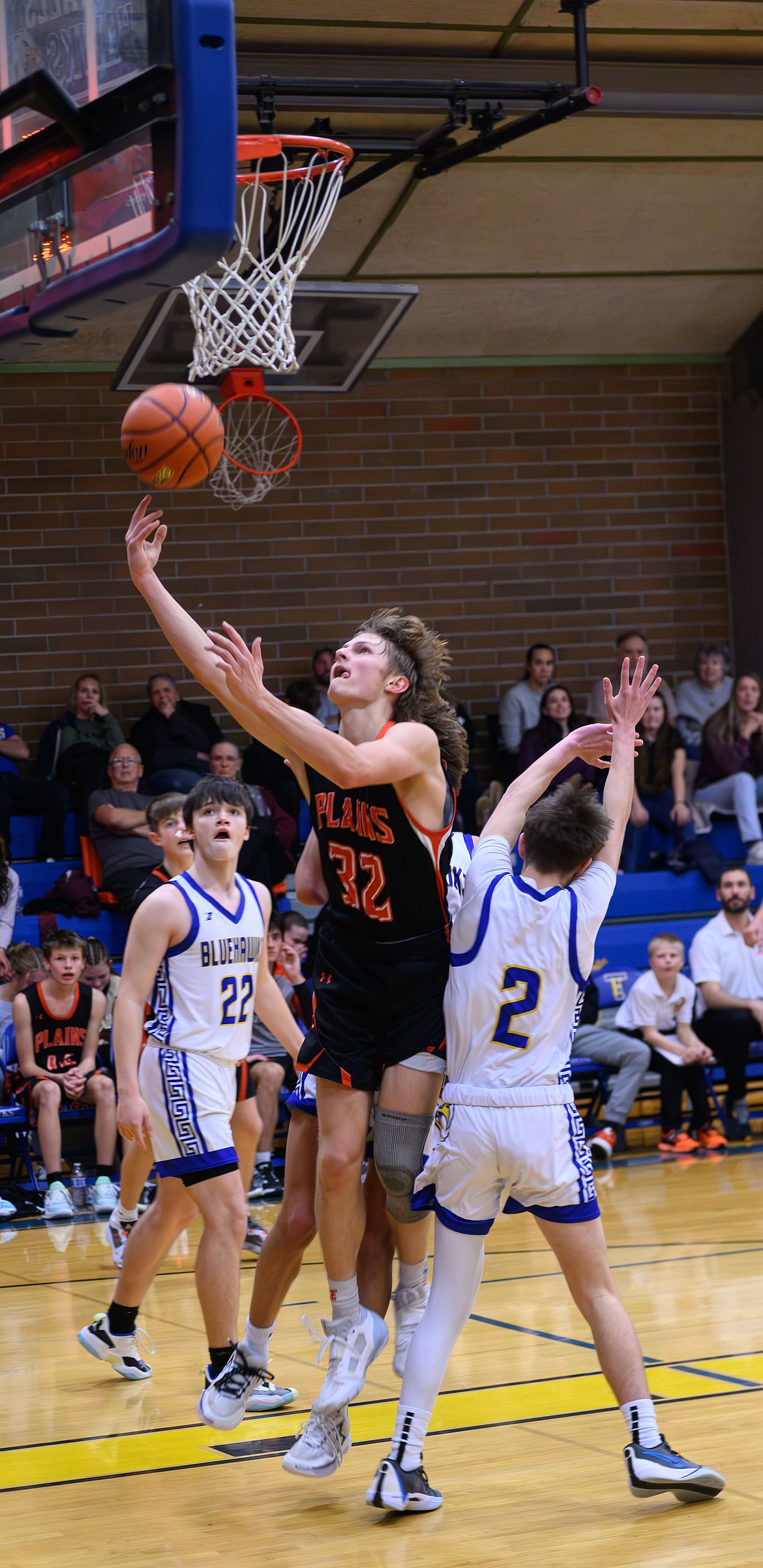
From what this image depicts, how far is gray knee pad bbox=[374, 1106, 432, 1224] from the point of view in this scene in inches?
148

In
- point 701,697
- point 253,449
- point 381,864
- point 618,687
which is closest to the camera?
point 381,864

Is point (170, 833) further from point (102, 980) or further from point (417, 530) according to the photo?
point (417, 530)

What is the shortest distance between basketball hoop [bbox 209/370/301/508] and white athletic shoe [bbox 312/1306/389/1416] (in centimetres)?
762

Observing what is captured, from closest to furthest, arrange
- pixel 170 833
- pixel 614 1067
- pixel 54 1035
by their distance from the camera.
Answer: pixel 170 833
pixel 54 1035
pixel 614 1067

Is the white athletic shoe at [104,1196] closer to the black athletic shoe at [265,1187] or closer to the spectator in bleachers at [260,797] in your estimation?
the black athletic shoe at [265,1187]

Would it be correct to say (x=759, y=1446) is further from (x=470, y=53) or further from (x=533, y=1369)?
(x=470, y=53)

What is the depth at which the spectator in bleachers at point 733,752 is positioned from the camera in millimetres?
12398

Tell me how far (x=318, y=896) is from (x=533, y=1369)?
1.84 meters

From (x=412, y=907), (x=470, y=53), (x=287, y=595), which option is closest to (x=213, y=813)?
(x=412, y=907)

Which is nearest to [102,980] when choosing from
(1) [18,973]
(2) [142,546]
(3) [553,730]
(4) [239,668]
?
(1) [18,973]

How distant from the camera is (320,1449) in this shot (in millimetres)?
3676

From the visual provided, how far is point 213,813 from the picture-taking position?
16.0ft

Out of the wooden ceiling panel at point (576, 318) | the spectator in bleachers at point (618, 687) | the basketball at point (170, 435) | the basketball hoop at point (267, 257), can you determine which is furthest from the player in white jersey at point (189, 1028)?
the wooden ceiling panel at point (576, 318)

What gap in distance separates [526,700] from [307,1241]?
8768 mm
